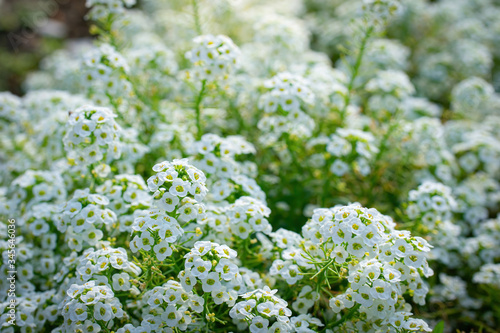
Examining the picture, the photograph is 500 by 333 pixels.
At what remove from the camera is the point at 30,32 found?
8.59 metres

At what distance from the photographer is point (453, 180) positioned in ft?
15.5

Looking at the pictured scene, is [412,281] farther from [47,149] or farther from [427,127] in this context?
[47,149]

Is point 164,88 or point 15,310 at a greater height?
point 164,88

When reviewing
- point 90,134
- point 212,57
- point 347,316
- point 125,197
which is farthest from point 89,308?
point 212,57

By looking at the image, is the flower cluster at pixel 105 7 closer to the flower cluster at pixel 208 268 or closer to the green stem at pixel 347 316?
the flower cluster at pixel 208 268

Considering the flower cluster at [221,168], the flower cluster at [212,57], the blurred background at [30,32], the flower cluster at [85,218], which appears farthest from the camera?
the blurred background at [30,32]

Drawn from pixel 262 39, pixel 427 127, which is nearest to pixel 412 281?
pixel 427 127

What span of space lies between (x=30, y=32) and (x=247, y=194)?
24.2ft

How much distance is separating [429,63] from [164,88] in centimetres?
404

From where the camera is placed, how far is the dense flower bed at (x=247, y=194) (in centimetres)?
263

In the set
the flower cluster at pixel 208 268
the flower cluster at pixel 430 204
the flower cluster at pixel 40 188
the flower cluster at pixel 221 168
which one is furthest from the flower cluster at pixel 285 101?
the flower cluster at pixel 40 188

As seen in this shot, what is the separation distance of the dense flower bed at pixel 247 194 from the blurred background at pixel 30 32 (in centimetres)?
161

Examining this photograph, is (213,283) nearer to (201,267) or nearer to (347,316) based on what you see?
(201,267)

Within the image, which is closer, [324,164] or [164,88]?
[324,164]
